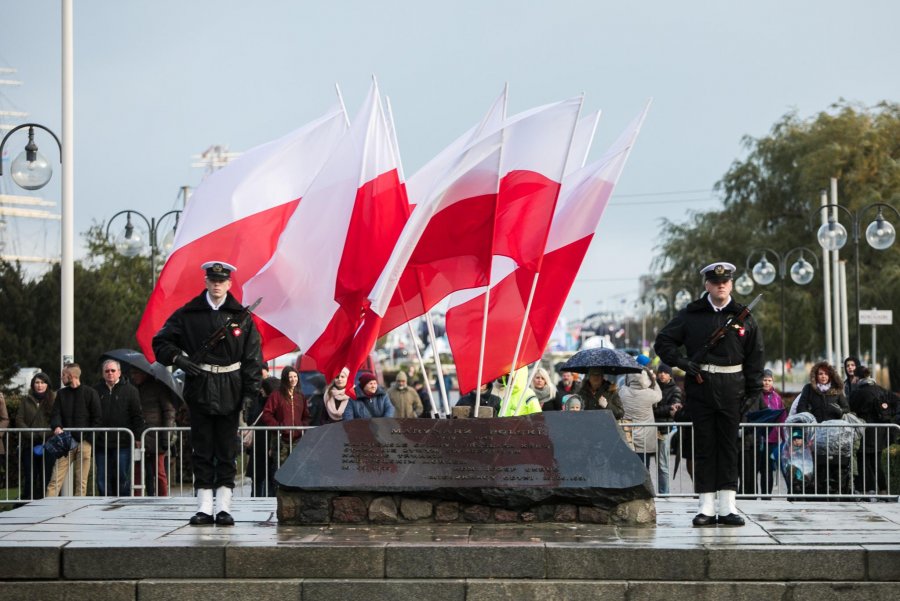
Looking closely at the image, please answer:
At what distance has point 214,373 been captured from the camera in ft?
35.6

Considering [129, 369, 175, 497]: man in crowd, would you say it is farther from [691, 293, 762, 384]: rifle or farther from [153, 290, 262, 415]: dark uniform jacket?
[691, 293, 762, 384]: rifle

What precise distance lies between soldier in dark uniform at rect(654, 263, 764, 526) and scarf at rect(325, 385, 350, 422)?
18.2ft

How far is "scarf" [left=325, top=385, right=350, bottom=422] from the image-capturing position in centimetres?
1572

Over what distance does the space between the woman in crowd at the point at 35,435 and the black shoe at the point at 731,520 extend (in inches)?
305

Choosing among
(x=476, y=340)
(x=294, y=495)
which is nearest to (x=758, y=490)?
(x=476, y=340)

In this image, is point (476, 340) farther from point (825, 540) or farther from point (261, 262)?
point (825, 540)

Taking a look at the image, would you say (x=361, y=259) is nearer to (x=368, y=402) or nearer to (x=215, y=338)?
(x=215, y=338)

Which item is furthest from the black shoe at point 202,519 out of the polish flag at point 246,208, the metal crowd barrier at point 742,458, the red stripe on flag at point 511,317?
the polish flag at point 246,208

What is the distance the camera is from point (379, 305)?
36.6ft

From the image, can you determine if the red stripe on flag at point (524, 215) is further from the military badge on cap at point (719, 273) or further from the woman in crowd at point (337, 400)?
the woman in crowd at point (337, 400)

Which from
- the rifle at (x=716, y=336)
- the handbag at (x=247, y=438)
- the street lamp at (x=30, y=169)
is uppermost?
the street lamp at (x=30, y=169)

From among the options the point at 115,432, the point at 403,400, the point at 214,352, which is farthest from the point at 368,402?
the point at 214,352

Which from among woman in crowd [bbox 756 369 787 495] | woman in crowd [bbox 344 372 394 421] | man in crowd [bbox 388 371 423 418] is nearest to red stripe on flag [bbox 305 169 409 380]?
woman in crowd [bbox 344 372 394 421]

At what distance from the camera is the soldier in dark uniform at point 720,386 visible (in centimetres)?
1085
